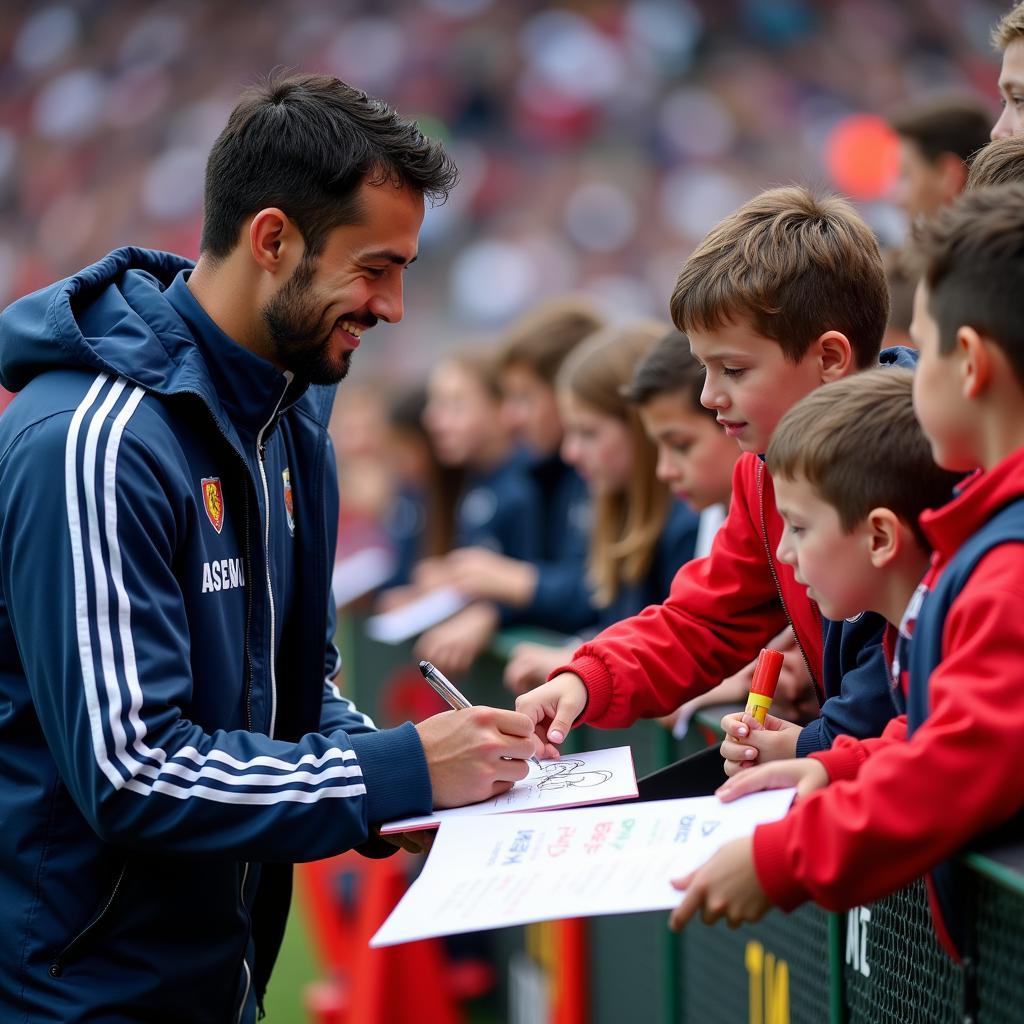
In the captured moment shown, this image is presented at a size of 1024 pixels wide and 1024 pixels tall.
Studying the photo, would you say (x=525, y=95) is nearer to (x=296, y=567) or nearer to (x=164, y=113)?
(x=164, y=113)

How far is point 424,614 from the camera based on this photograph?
5.01 meters

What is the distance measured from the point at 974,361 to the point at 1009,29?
5.30ft

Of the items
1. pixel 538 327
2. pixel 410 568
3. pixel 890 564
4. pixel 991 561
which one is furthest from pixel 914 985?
pixel 410 568

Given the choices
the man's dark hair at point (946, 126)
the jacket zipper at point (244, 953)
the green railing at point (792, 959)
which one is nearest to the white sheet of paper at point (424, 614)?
the green railing at point (792, 959)

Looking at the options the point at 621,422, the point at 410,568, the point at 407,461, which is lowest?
the point at 410,568

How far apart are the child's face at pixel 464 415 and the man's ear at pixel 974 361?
4.63 metres

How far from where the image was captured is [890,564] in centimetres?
191

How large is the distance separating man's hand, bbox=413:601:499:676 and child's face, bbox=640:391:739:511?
151cm

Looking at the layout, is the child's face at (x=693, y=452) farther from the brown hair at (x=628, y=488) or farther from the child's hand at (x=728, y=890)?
the child's hand at (x=728, y=890)

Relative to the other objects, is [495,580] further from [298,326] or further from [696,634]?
[298,326]

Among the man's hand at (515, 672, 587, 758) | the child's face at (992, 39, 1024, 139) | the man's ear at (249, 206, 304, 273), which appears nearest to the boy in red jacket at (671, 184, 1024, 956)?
the man's hand at (515, 672, 587, 758)

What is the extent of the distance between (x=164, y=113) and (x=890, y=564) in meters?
15.7

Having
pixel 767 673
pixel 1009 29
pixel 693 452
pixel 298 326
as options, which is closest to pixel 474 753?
pixel 767 673

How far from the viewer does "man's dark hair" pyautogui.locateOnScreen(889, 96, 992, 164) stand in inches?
180
